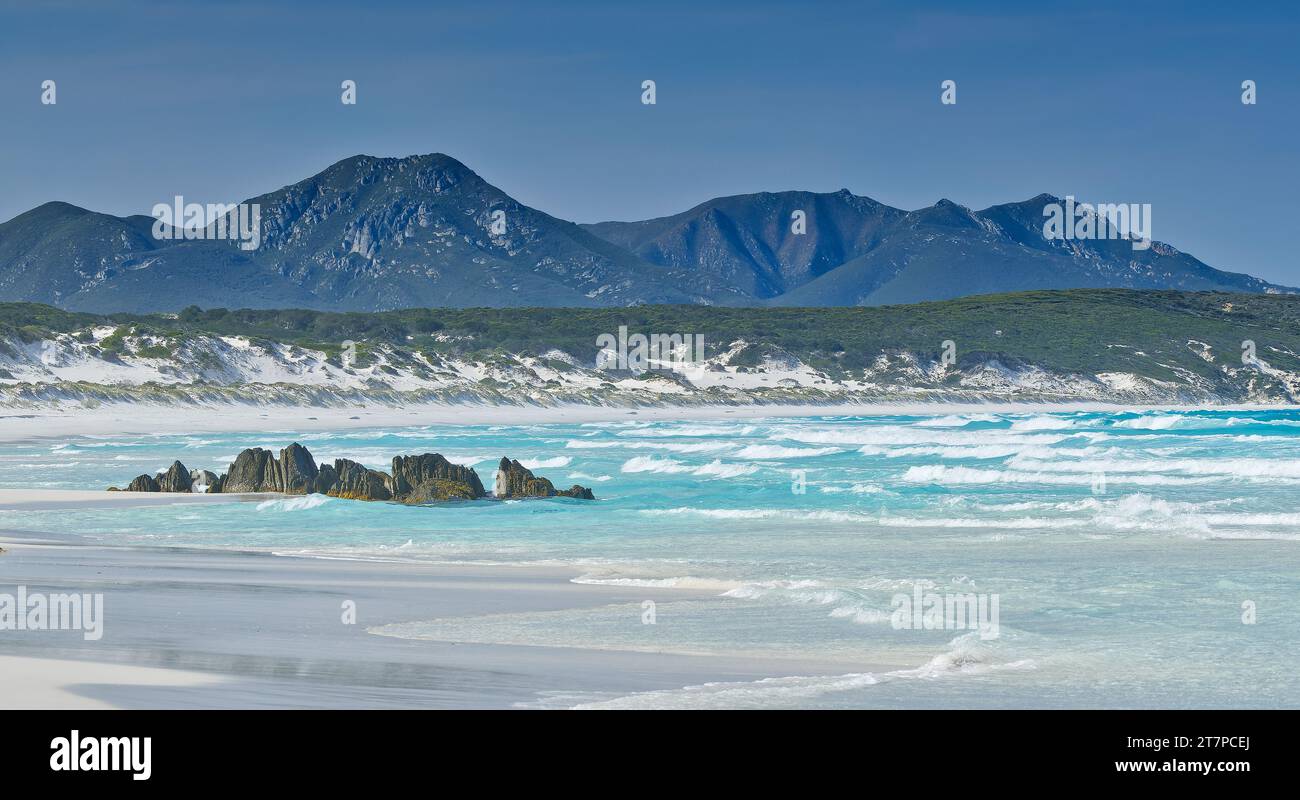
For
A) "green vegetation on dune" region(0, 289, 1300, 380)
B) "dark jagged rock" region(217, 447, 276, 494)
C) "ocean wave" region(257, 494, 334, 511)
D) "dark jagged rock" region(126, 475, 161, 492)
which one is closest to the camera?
"ocean wave" region(257, 494, 334, 511)

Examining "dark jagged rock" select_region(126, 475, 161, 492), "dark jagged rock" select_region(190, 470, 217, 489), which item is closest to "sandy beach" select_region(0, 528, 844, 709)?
"dark jagged rock" select_region(126, 475, 161, 492)

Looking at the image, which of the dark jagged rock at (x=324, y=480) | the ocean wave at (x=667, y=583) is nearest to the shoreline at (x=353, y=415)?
the dark jagged rock at (x=324, y=480)

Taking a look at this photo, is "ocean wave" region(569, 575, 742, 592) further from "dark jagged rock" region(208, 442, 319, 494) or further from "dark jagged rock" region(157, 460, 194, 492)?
"dark jagged rock" region(157, 460, 194, 492)

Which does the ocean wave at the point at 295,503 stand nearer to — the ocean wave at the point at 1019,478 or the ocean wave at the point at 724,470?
the ocean wave at the point at 724,470

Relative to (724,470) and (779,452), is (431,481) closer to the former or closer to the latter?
(724,470)
